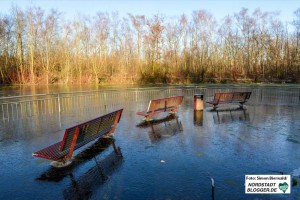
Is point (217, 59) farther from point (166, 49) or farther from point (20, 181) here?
point (20, 181)

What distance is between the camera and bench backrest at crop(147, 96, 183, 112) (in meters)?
10.2

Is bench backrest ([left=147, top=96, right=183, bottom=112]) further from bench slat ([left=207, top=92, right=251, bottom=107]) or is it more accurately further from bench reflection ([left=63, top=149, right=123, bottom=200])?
bench reflection ([left=63, top=149, right=123, bottom=200])

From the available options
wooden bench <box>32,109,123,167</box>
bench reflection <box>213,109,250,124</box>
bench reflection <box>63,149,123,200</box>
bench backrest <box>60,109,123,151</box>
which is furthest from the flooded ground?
bench reflection <box>213,109,250,124</box>

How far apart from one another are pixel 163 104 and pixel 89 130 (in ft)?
17.1

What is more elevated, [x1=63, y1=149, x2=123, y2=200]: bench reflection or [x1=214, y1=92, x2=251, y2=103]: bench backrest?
[x1=214, y1=92, x2=251, y2=103]: bench backrest

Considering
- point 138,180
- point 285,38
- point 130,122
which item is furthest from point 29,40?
point 285,38

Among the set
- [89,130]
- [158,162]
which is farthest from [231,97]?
[89,130]

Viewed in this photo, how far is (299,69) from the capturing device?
1411 inches

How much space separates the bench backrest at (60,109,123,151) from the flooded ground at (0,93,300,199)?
16.2 inches

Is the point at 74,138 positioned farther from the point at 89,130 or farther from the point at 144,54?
the point at 144,54

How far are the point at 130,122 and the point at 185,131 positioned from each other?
273cm

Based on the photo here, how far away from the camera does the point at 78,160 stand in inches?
233

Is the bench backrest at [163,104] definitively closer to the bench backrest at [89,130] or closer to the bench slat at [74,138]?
the bench backrest at [89,130]

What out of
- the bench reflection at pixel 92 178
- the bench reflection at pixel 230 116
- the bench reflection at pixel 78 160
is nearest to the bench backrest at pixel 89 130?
the bench reflection at pixel 78 160
